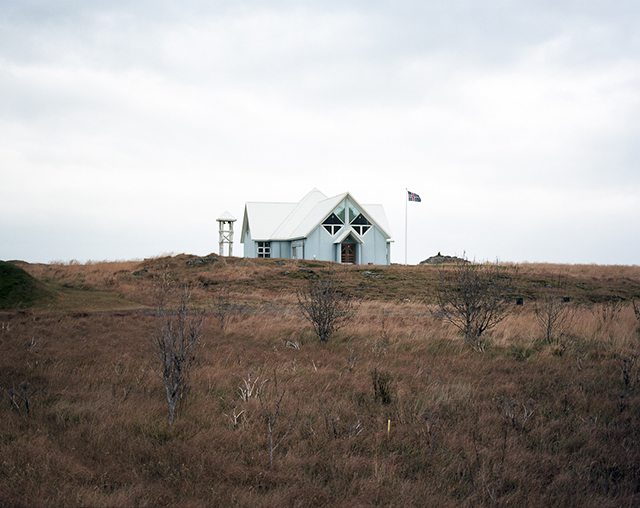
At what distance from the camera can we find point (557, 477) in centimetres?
390

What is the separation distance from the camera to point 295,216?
42.3 m

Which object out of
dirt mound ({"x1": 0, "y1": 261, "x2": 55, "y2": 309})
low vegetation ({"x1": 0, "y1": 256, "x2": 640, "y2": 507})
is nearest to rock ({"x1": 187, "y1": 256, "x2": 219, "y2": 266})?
dirt mound ({"x1": 0, "y1": 261, "x2": 55, "y2": 309})

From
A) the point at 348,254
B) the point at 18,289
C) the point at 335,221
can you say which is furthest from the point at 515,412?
the point at 348,254

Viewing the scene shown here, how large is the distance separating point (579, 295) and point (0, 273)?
25.1m

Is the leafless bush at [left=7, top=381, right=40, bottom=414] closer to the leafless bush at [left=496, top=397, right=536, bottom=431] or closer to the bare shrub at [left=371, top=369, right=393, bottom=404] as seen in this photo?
the bare shrub at [left=371, top=369, right=393, bottom=404]

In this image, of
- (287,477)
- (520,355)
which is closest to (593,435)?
(287,477)

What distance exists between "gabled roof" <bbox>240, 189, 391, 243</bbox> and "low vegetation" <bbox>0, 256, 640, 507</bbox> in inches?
1041

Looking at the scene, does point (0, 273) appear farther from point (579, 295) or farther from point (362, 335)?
point (579, 295)

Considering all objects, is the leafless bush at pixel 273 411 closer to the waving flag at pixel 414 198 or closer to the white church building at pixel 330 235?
the white church building at pixel 330 235

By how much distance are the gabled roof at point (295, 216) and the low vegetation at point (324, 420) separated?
86.7ft

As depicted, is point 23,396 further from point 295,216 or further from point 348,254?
point 295,216

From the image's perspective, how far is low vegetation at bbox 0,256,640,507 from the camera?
3607 mm

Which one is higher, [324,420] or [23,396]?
[23,396]

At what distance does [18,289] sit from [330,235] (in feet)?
79.8
